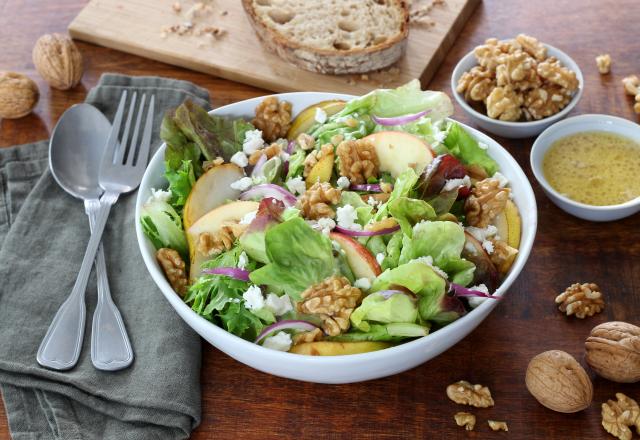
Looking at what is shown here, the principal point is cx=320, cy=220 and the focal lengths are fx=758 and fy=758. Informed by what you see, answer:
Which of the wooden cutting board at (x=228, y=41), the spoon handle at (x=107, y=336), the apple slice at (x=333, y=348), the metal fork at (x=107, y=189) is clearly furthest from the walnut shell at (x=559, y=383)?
the wooden cutting board at (x=228, y=41)

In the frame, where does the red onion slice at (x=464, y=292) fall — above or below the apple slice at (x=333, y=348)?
above

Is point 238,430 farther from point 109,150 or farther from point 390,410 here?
point 109,150

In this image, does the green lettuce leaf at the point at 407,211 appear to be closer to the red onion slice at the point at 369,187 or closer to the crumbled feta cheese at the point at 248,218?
the red onion slice at the point at 369,187

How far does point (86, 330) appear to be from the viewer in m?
2.26

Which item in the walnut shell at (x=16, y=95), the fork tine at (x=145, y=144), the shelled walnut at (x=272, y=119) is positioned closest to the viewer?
the shelled walnut at (x=272, y=119)

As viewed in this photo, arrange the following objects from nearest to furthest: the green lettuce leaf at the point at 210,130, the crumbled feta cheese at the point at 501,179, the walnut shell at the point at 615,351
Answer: the walnut shell at the point at 615,351 → the crumbled feta cheese at the point at 501,179 → the green lettuce leaf at the point at 210,130

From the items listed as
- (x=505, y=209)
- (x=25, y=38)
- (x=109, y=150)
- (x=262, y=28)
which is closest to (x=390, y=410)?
(x=505, y=209)

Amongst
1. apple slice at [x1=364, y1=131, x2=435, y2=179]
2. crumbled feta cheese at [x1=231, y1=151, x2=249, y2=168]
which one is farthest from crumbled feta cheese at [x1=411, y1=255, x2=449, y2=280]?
crumbled feta cheese at [x1=231, y1=151, x2=249, y2=168]

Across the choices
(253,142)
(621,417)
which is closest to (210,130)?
(253,142)

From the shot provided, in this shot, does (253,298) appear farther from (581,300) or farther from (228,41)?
(228,41)

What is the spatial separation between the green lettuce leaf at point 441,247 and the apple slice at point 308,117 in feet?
2.34

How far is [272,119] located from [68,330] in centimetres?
91

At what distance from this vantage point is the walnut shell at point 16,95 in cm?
293

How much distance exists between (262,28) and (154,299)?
129 centimetres
